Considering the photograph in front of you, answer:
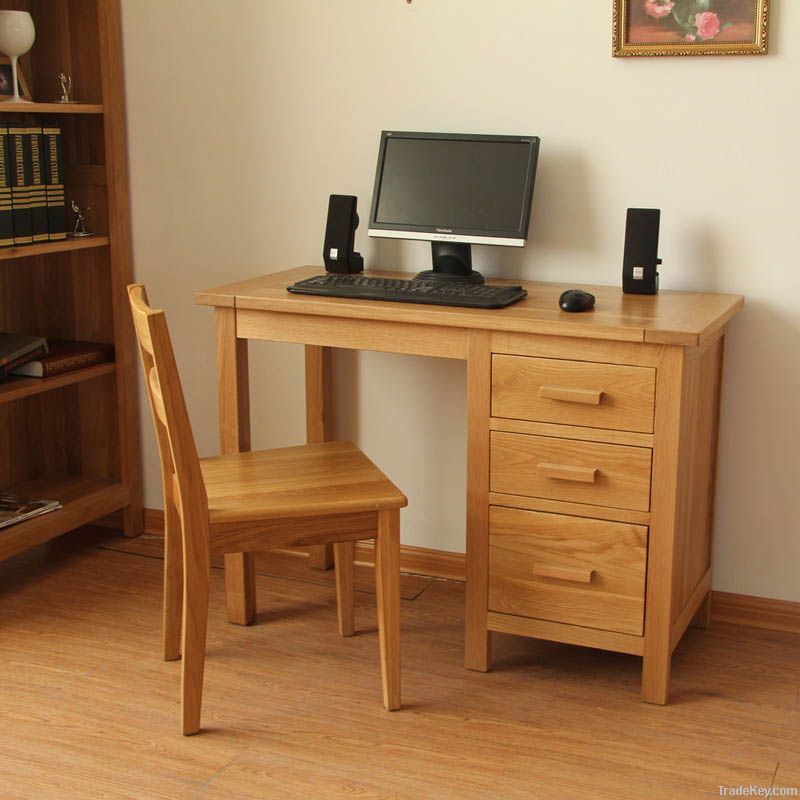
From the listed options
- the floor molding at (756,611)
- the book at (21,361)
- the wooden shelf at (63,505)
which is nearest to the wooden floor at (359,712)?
the floor molding at (756,611)

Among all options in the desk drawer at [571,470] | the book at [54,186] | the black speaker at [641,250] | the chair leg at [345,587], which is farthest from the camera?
the book at [54,186]

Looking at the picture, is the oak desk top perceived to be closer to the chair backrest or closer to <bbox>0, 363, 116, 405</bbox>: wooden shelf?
the chair backrest

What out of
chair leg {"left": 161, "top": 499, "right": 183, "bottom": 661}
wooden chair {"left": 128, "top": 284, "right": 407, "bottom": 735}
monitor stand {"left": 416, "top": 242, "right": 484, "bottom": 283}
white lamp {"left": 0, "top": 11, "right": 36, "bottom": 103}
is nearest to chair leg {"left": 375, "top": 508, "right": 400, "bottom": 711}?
wooden chair {"left": 128, "top": 284, "right": 407, "bottom": 735}

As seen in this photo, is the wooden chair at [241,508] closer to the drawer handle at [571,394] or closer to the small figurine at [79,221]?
the drawer handle at [571,394]

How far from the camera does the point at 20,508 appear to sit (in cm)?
300

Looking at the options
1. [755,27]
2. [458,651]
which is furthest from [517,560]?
[755,27]

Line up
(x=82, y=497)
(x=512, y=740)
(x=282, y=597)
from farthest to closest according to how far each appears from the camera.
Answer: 1. (x=82, y=497)
2. (x=282, y=597)
3. (x=512, y=740)

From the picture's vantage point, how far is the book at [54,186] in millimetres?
2963

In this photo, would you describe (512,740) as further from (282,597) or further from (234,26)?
(234,26)

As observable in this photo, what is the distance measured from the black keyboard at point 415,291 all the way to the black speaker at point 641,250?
0.80 feet

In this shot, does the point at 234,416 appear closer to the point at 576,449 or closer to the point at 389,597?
the point at 389,597

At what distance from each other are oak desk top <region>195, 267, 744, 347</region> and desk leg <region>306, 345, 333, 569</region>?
0.29 metres

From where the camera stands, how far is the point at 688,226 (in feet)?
8.62

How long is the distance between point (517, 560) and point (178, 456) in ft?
2.48
